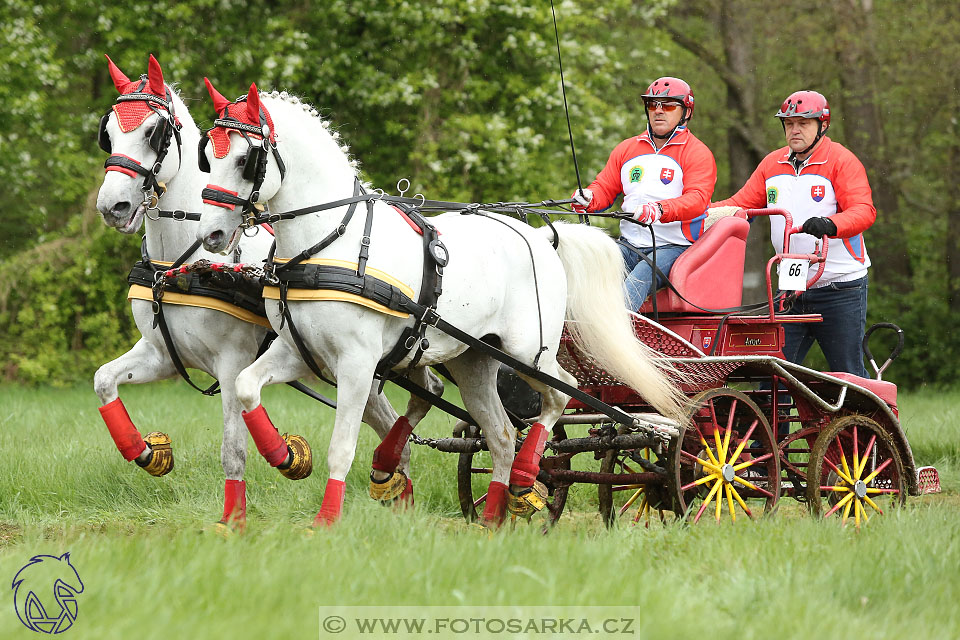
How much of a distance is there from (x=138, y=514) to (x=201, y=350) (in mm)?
1408

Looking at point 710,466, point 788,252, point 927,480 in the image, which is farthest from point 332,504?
point 927,480

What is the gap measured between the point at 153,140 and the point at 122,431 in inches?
53.2

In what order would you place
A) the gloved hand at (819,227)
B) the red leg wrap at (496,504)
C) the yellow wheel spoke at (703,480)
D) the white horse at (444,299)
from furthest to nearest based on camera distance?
the gloved hand at (819,227) → the red leg wrap at (496,504) → the yellow wheel spoke at (703,480) → the white horse at (444,299)

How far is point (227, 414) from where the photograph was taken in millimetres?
5145

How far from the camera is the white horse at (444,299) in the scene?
14.5 ft

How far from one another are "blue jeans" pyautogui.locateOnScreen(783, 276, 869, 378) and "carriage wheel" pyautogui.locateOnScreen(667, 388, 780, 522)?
0.81 m

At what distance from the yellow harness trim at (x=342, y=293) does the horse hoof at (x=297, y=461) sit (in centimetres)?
68

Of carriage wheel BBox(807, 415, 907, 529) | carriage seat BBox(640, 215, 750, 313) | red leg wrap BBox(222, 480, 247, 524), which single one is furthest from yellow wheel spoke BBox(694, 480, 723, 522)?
red leg wrap BBox(222, 480, 247, 524)

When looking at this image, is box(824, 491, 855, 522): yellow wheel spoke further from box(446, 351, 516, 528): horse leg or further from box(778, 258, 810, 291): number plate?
box(446, 351, 516, 528): horse leg

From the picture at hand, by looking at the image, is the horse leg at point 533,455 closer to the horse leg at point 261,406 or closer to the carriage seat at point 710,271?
the carriage seat at point 710,271

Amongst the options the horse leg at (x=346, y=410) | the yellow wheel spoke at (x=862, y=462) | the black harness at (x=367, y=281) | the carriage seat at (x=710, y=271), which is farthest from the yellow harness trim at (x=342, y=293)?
the yellow wheel spoke at (x=862, y=462)

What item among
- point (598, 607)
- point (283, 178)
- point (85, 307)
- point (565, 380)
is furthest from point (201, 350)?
point (85, 307)

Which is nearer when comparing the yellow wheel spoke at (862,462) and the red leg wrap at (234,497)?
the red leg wrap at (234,497)

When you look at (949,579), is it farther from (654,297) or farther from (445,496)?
(445,496)
